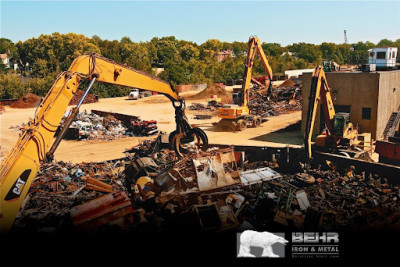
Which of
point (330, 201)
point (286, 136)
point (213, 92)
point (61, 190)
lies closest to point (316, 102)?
point (330, 201)

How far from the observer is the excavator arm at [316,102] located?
1432 centimetres

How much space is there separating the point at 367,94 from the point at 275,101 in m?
15.3

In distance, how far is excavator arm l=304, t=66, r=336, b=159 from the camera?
1432 centimetres

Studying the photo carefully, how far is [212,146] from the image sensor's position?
16.4 m

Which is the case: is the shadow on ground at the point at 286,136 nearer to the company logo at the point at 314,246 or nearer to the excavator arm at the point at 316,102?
the excavator arm at the point at 316,102

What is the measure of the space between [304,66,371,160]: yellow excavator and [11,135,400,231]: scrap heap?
1.78 metres

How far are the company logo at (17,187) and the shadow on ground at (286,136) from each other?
14513 millimetres

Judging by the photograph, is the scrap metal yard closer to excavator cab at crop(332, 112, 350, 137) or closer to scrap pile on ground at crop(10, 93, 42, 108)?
excavator cab at crop(332, 112, 350, 137)

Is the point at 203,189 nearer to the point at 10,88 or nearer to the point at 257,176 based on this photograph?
the point at 257,176

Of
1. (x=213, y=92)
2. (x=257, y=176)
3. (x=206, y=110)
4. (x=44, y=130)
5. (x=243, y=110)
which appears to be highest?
(x=44, y=130)

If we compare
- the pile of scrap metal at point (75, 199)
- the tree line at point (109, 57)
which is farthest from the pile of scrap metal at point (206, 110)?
the pile of scrap metal at point (75, 199)

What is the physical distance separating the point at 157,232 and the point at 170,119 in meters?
20.5

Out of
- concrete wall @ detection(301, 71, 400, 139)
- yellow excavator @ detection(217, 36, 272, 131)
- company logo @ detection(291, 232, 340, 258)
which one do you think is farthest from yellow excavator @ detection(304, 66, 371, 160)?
yellow excavator @ detection(217, 36, 272, 131)

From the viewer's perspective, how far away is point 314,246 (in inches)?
320
